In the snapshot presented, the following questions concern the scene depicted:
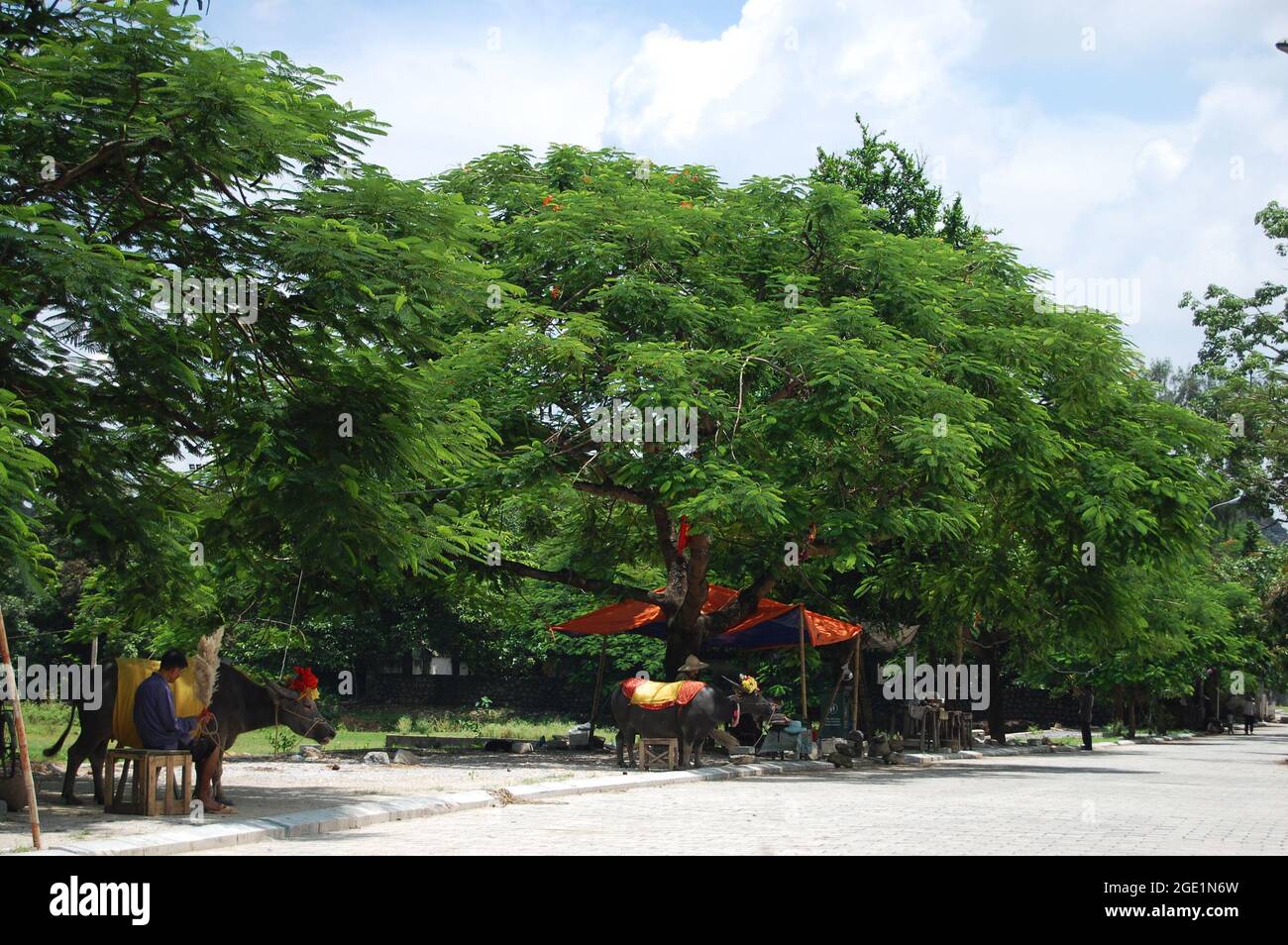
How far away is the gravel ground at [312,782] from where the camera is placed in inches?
493

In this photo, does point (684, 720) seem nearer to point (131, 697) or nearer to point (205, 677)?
point (205, 677)

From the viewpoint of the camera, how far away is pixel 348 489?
557 inches

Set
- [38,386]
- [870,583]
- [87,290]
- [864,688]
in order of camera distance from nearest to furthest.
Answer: [87,290] < [38,386] < [870,583] < [864,688]

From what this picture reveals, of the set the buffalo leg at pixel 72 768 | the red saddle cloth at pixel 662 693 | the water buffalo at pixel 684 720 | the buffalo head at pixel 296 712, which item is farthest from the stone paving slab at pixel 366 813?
the buffalo leg at pixel 72 768

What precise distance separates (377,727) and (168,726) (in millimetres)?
26584

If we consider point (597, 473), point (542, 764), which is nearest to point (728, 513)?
point (597, 473)

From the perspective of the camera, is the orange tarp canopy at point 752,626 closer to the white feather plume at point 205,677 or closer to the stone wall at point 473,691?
the white feather plume at point 205,677

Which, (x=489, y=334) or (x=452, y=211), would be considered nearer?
(x=452, y=211)

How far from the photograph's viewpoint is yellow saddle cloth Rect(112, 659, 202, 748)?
1431 centimetres

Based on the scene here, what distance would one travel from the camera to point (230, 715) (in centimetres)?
1549

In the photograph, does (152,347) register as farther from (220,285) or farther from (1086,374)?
(1086,374)

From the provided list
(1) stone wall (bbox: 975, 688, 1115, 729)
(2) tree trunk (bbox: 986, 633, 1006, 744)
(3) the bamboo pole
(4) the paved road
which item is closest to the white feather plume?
(4) the paved road

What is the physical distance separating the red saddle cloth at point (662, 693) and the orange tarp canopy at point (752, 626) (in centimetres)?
455

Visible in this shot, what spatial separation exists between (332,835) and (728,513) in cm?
946
